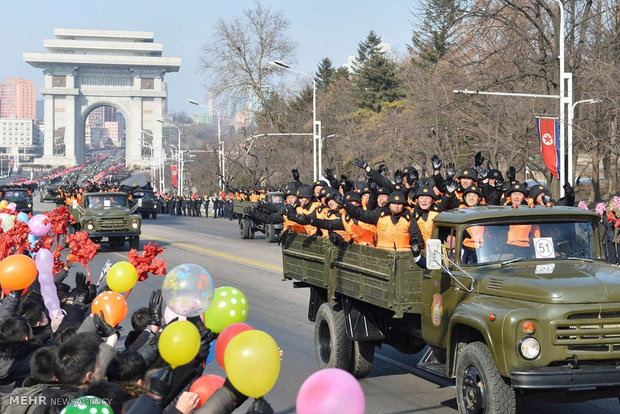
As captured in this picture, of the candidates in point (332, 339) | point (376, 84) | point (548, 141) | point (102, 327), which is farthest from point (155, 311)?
point (376, 84)

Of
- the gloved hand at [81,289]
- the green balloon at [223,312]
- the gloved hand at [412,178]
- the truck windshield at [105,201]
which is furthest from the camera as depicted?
the truck windshield at [105,201]

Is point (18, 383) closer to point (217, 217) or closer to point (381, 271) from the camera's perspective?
point (381, 271)

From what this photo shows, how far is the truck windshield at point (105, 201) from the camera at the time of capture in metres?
32.2

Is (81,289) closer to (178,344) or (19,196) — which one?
(178,344)

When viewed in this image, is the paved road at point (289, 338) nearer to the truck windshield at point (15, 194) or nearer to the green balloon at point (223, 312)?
the green balloon at point (223, 312)

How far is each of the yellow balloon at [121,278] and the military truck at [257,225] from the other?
81.0 ft

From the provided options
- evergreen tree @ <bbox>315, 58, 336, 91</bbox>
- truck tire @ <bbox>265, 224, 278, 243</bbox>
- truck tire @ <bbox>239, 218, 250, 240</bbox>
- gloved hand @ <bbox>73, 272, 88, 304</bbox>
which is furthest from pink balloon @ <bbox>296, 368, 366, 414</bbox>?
evergreen tree @ <bbox>315, 58, 336, 91</bbox>

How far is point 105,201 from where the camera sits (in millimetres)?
32375

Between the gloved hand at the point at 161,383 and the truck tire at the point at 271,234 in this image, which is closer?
the gloved hand at the point at 161,383

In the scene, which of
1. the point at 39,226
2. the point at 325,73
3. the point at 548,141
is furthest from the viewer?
the point at 325,73

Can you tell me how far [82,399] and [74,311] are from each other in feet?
15.5

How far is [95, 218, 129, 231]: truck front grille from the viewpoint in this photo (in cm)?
3077

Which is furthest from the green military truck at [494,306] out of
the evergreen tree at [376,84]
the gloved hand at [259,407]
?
the evergreen tree at [376,84]

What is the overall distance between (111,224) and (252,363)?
27103 millimetres
